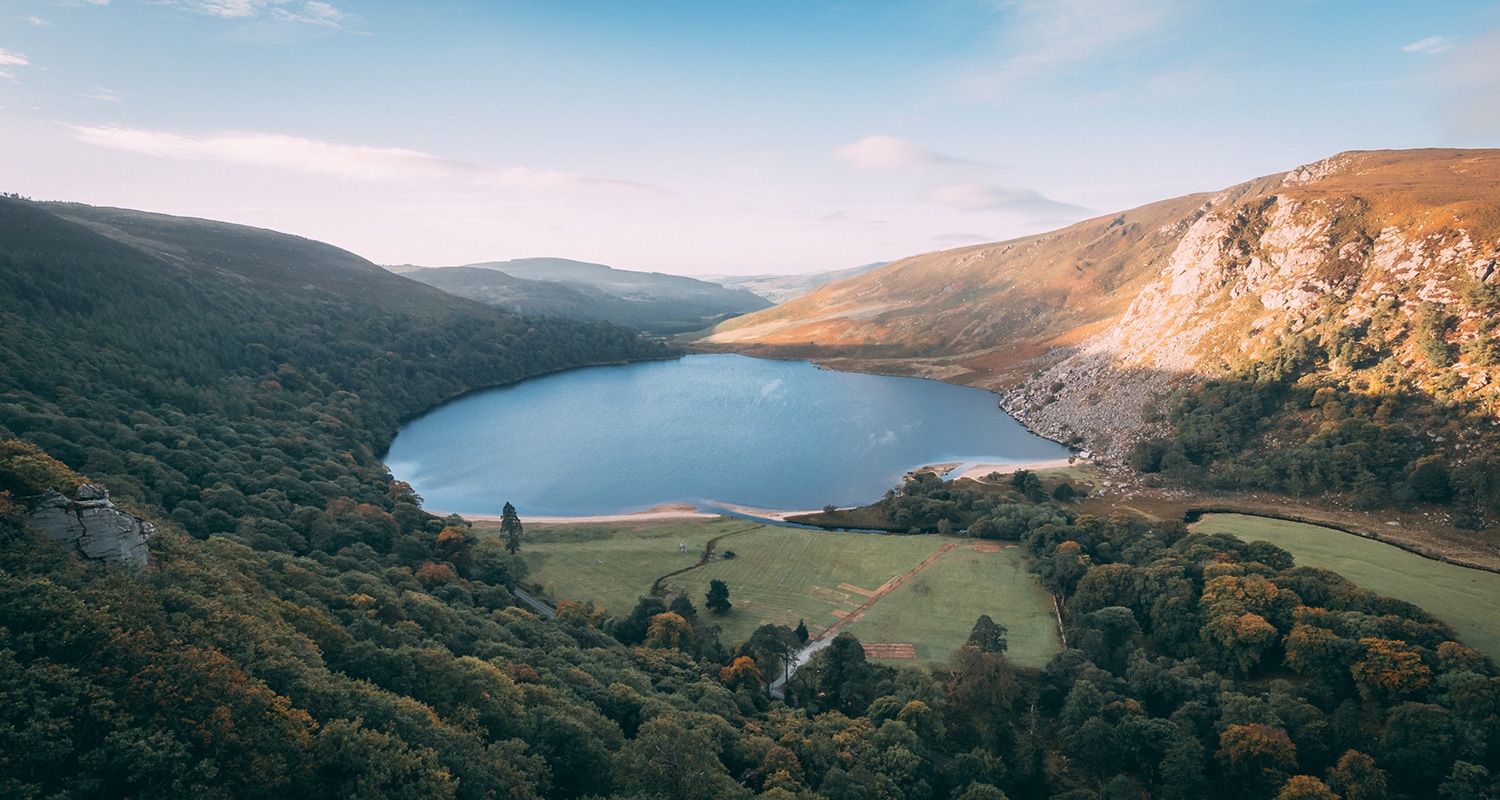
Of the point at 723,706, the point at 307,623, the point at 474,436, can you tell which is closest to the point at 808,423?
the point at 474,436

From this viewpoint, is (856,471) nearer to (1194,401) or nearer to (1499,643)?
(1194,401)

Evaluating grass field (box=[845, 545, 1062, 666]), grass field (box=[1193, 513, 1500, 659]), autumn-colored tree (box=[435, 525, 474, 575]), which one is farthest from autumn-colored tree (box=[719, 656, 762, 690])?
grass field (box=[1193, 513, 1500, 659])

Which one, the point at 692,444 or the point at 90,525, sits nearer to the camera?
the point at 90,525

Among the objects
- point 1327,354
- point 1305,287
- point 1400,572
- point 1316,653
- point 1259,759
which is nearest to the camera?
point 1259,759

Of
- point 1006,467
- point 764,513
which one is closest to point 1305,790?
point 764,513

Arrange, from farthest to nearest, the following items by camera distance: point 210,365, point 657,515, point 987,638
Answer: point 210,365
point 657,515
point 987,638

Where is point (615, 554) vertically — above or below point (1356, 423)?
below

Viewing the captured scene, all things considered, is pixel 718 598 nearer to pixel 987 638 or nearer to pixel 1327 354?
pixel 987 638

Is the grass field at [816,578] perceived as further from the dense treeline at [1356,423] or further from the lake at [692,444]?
the dense treeline at [1356,423]
